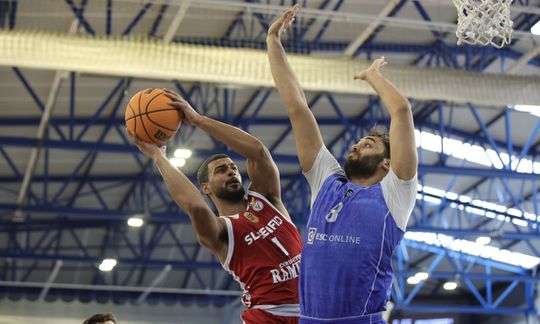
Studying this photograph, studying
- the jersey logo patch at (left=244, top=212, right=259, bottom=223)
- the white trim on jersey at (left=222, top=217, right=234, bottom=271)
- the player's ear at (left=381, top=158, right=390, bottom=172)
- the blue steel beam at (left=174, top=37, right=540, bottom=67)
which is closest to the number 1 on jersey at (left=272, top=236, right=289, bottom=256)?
the jersey logo patch at (left=244, top=212, right=259, bottom=223)

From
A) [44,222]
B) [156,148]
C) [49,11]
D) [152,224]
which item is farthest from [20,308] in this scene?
[156,148]

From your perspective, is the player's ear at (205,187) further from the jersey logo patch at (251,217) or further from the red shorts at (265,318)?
the red shorts at (265,318)

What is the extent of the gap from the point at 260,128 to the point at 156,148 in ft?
56.8

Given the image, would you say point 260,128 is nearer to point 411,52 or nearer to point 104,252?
point 411,52

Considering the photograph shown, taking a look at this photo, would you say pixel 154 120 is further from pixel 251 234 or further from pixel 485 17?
pixel 485 17

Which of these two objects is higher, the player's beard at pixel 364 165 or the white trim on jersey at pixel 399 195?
the player's beard at pixel 364 165

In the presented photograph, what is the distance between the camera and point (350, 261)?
430 centimetres

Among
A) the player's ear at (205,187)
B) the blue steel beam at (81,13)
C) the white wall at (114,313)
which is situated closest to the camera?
the player's ear at (205,187)

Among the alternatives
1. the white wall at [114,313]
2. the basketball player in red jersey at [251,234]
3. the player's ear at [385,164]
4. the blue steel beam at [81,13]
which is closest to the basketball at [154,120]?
the basketball player in red jersey at [251,234]

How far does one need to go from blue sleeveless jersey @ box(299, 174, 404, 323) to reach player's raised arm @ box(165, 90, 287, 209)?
48.3 inches

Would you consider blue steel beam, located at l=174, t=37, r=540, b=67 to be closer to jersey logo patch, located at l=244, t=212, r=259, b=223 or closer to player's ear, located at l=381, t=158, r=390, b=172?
jersey logo patch, located at l=244, t=212, r=259, b=223

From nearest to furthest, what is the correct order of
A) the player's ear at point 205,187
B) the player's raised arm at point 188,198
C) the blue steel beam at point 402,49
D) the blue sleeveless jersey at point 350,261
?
the blue sleeveless jersey at point 350,261 < the player's raised arm at point 188,198 < the player's ear at point 205,187 < the blue steel beam at point 402,49

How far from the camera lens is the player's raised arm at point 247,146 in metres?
5.41

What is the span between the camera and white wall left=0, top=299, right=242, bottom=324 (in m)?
26.5
